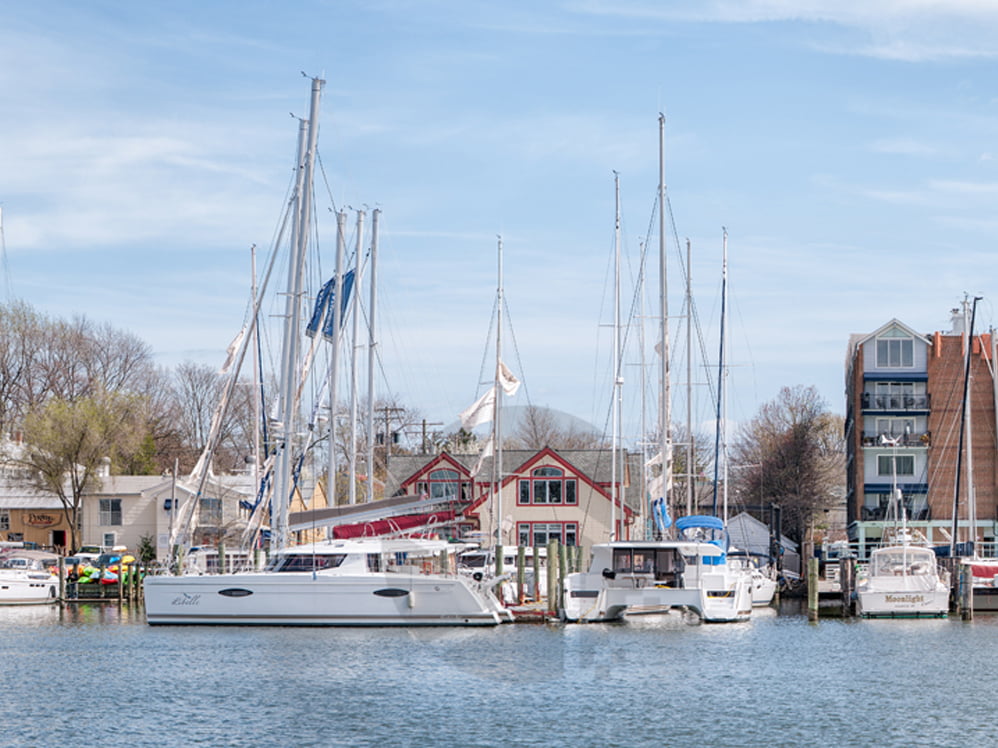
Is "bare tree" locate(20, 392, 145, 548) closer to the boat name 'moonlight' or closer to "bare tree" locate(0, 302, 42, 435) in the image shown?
"bare tree" locate(0, 302, 42, 435)

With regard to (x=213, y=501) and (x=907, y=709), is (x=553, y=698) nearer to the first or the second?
(x=907, y=709)

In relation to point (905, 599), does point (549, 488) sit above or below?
above

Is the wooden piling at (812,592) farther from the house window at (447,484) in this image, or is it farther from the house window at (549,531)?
the house window at (447,484)

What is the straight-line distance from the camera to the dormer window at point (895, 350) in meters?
88.7

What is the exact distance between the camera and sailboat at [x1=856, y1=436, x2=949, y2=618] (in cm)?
5588

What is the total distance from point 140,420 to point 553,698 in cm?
6032

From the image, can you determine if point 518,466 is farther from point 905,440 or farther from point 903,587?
point 903,587

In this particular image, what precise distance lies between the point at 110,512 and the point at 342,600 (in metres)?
45.0

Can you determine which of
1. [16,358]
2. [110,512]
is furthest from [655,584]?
[16,358]

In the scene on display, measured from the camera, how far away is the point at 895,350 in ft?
292

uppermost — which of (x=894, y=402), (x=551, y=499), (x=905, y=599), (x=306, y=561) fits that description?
(x=894, y=402)

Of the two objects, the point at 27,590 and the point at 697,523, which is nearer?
the point at 697,523

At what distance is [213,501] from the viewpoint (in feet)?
290

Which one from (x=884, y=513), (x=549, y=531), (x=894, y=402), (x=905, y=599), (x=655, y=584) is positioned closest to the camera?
(x=655, y=584)
